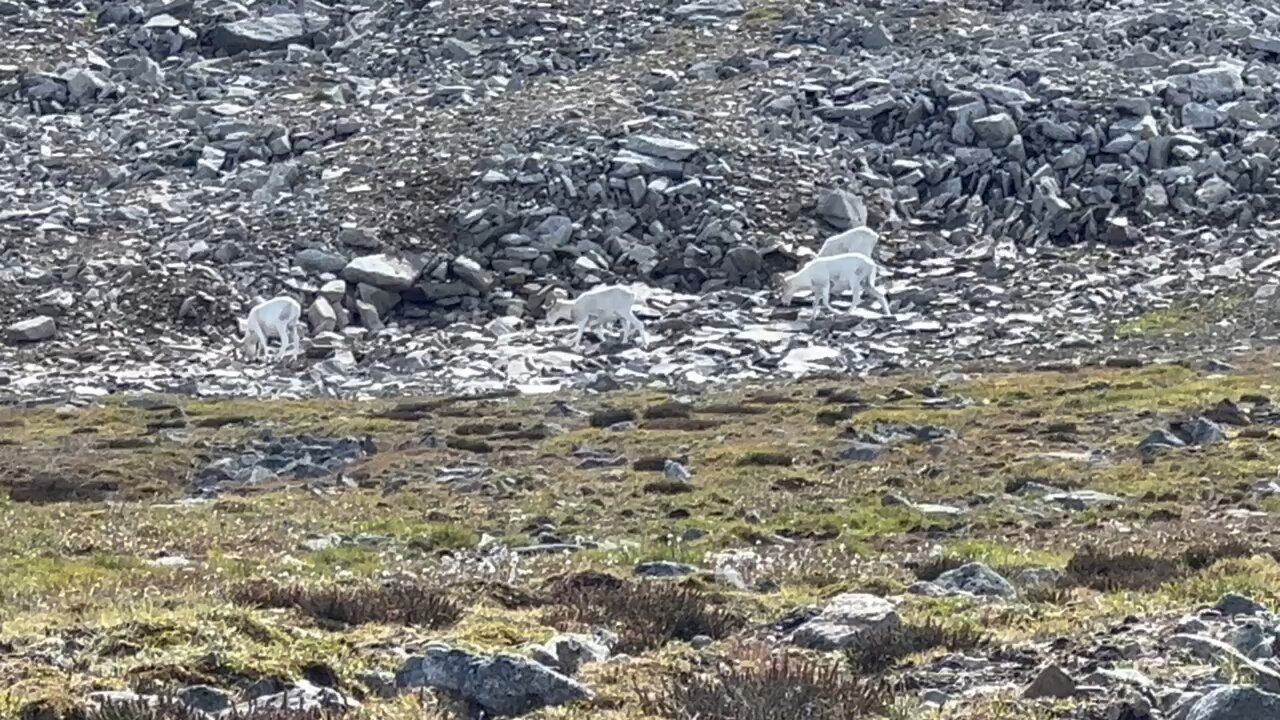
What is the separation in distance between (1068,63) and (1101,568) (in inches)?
1868

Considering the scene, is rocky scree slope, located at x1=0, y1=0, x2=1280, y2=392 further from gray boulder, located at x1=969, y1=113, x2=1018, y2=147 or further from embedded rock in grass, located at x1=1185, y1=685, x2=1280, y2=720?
embedded rock in grass, located at x1=1185, y1=685, x2=1280, y2=720

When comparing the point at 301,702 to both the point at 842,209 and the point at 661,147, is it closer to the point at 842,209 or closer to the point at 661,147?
the point at 842,209

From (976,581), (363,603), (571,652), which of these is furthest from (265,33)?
(571,652)

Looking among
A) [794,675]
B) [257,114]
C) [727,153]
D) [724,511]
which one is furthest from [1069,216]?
[794,675]

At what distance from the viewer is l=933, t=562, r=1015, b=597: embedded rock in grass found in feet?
43.1

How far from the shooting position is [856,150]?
55.8 metres

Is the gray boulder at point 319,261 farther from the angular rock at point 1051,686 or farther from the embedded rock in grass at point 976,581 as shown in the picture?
the angular rock at point 1051,686

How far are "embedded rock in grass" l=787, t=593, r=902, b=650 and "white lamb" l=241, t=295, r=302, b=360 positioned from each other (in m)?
34.0

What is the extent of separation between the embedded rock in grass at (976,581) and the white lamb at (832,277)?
3166cm

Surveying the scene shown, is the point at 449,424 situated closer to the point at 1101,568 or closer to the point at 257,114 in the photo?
the point at 1101,568

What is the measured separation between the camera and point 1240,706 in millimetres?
6914

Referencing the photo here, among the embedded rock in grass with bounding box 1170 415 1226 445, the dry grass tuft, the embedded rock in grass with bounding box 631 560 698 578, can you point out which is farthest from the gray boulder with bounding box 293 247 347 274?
the dry grass tuft

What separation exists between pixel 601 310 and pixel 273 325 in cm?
776

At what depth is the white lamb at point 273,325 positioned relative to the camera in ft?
144
